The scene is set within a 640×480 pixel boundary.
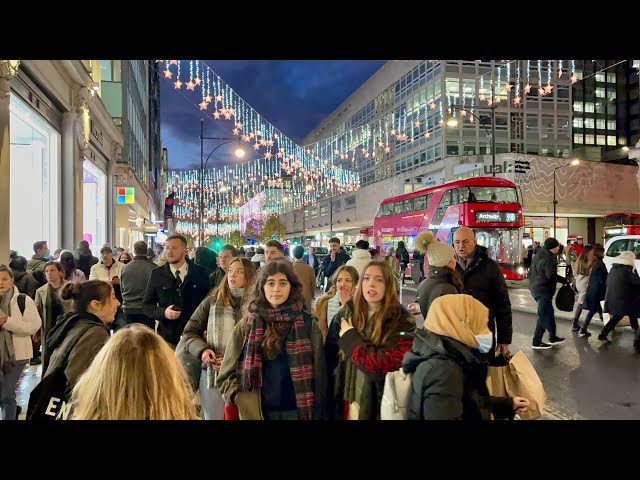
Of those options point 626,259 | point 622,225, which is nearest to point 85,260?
point 626,259

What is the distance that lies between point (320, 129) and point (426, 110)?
4549 centimetres

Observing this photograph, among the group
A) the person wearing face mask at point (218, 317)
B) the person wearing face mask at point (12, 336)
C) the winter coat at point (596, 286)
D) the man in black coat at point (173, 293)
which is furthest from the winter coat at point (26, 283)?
the winter coat at point (596, 286)

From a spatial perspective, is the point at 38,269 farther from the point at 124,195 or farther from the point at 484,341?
the point at 124,195

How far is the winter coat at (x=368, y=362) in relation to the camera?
3.29 meters

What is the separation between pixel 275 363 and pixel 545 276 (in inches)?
291

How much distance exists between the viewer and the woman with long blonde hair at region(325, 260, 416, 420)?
10.9 ft

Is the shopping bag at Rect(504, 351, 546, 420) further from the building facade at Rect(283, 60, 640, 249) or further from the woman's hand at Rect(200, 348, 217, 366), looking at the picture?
the building facade at Rect(283, 60, 640, 249)

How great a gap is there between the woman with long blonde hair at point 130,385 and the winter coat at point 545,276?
854 centimetres

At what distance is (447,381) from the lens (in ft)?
8.33

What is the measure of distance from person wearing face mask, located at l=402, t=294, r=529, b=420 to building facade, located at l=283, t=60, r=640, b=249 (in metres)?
40.7

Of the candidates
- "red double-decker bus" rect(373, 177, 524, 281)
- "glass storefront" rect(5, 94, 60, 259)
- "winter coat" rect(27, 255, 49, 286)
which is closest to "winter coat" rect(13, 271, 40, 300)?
"winter coat" rect(27, 255, 49, 286)

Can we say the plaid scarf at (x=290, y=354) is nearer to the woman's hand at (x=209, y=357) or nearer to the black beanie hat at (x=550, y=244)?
the woman's hand at (x=209, y=357)
